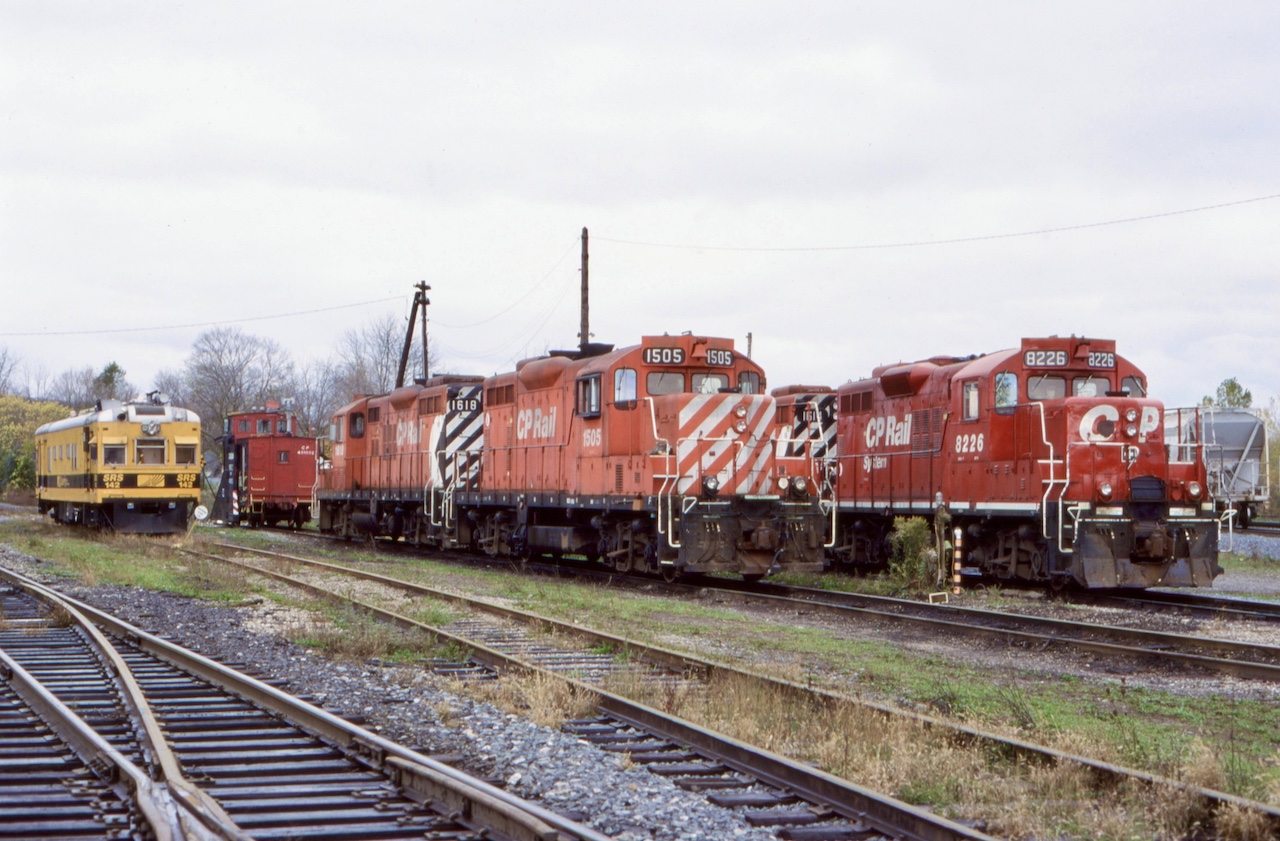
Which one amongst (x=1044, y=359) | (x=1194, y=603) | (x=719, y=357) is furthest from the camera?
(x=719, y=357)

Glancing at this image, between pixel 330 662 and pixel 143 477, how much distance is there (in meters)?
19.4

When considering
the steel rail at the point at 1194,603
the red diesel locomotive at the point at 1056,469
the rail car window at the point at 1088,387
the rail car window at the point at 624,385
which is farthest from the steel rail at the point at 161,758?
the rail car window at the point at 1088,387

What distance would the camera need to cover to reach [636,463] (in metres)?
18.5

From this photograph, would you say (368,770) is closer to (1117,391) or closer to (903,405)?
(1117,391)

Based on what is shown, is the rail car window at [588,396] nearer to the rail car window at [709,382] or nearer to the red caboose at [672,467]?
the red caboose at [672,467]

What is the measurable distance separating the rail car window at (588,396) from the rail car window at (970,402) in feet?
17.8

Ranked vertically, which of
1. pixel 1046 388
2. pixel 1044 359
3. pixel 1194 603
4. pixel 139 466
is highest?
pixel 1044 359

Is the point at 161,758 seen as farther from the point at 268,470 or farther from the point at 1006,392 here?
the point at 268,470

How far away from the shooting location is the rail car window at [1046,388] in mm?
17859

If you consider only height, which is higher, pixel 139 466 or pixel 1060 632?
pixel 139 466

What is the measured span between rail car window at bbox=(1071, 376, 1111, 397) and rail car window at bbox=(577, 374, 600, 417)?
6.90 meters

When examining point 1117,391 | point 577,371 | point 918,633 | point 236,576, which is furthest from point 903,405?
point 236,576

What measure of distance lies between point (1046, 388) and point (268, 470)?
2734cm

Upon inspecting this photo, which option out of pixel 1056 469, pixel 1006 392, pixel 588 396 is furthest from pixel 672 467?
pixel 1056 469
